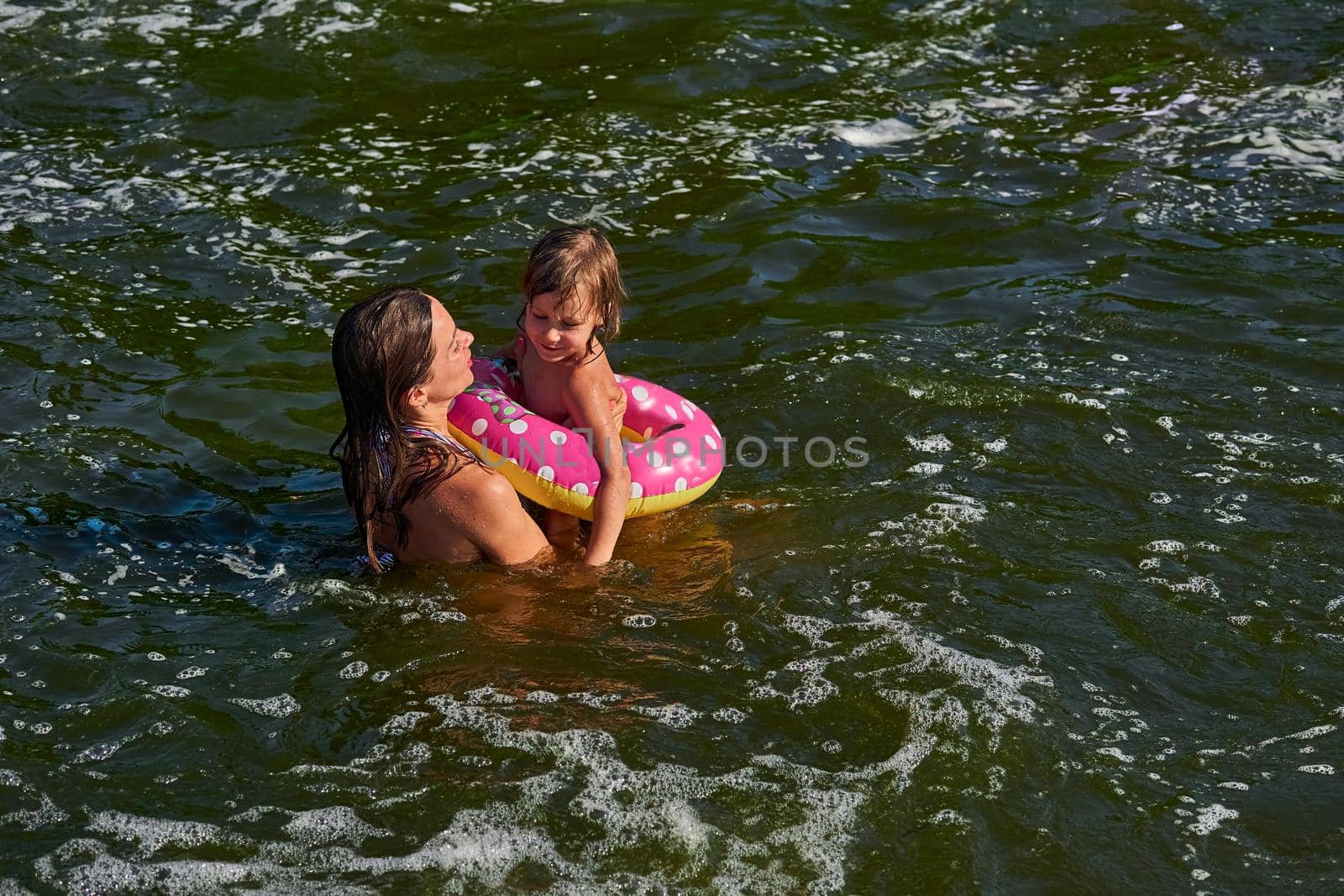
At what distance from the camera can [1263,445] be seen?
6121mm

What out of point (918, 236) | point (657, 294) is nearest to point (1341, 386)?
point (918, 236)

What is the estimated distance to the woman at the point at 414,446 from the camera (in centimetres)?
492

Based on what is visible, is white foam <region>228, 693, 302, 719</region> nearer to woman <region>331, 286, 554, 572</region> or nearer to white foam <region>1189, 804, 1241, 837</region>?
woman <region>331, 286, 554, 572</region>

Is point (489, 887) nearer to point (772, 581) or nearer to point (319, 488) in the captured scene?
point (772, 581)

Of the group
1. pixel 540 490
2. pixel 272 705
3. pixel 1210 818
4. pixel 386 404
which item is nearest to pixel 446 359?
pixel 386 404

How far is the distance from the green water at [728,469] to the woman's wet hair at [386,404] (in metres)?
0.41

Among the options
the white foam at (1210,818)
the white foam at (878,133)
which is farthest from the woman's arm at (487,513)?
the white foam at (878,133)

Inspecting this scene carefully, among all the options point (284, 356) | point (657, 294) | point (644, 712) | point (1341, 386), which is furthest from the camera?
point (657, 294)

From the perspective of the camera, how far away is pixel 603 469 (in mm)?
5406

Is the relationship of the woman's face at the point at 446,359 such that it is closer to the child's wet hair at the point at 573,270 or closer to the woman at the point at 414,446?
the woman at the point at 414,446

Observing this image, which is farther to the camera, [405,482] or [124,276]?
[124,276]

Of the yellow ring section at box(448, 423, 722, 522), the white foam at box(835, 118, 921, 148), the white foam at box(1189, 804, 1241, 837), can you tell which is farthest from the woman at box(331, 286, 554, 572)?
the white foam at box(835, 118, 921, 148)

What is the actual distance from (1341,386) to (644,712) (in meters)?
4.05

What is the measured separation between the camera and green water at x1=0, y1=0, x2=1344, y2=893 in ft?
13.2
